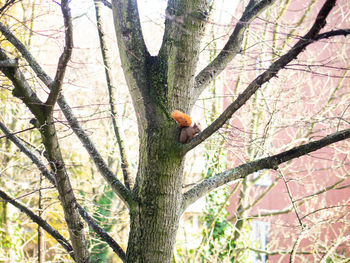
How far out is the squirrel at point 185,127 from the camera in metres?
2.78

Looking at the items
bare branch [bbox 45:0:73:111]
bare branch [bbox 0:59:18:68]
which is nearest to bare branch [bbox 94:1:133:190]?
bare branch [bbox 45:0:73:111]

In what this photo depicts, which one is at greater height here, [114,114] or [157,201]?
[114,114]

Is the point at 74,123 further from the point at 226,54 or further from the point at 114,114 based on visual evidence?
the point at 226,54

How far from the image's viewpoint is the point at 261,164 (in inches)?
108

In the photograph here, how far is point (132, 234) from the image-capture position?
2875 millimetres

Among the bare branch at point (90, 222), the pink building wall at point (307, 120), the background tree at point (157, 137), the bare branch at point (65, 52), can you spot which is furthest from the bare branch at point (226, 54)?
the bare branch at point (90, 222)

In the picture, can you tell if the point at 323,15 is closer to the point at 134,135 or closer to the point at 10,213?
the point at 10,213

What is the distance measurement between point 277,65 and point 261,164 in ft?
2.54

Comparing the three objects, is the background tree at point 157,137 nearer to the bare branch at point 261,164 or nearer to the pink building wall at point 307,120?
the bare branch at point 261,164

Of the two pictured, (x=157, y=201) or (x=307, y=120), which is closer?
(x=157, y=201)

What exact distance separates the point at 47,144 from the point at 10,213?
22.7 ft

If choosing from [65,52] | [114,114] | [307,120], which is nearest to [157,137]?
[65,52]

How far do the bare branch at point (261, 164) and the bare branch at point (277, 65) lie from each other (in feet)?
1.36

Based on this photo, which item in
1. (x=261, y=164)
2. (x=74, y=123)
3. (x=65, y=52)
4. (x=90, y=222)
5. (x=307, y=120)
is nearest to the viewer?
(x=65, y=52)
